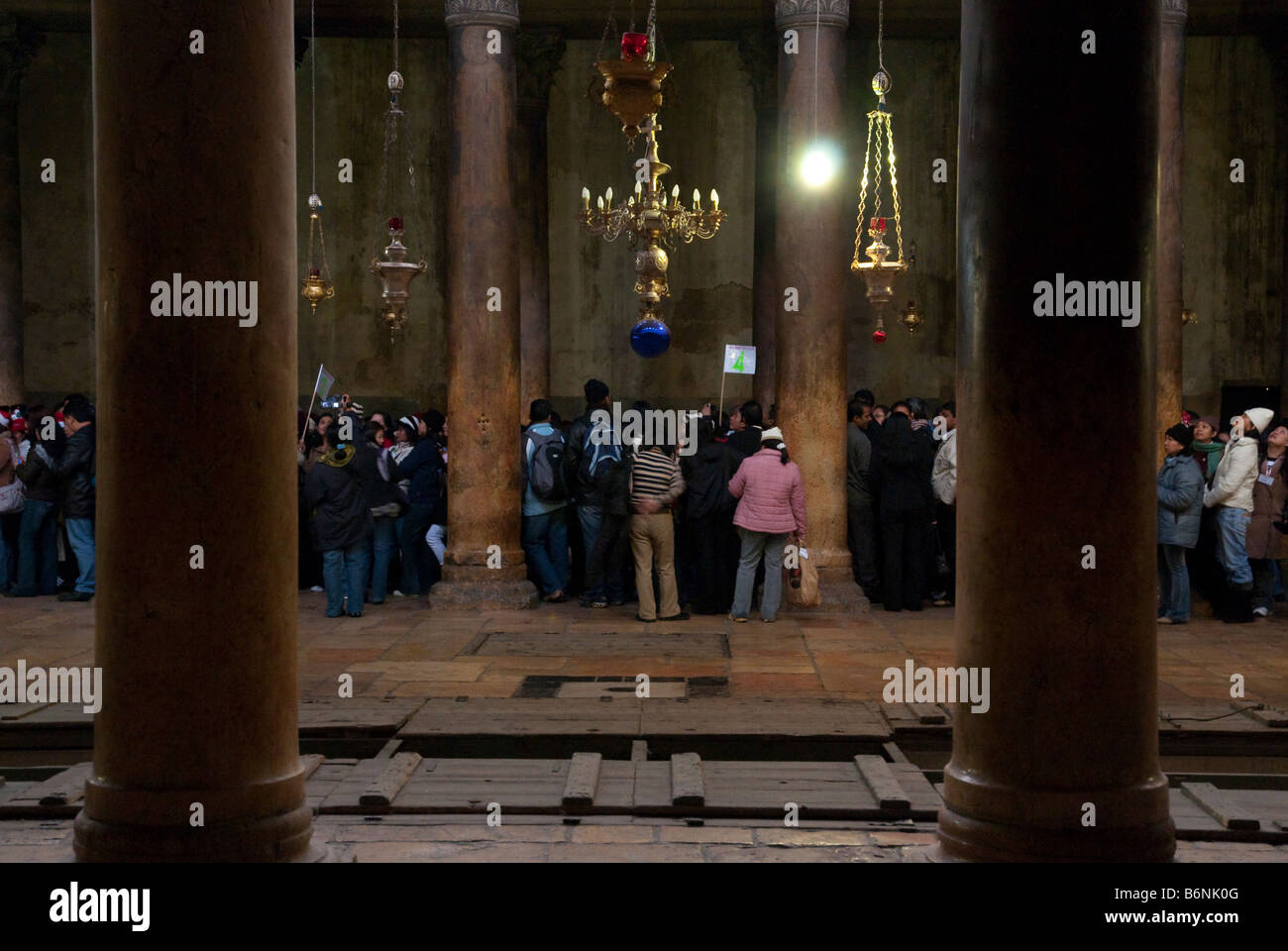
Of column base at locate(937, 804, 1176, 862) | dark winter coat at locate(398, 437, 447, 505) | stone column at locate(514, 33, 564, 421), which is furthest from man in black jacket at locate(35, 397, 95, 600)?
column base at locate(937, 804, 1176, 862)

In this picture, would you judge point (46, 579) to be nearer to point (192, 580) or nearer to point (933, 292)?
point (192, 580)

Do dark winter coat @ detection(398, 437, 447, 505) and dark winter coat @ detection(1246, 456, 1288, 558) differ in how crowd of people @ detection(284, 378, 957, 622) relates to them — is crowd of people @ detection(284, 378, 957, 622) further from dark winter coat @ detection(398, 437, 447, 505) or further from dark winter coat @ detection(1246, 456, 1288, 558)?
dark winter coat @ detection(1246, 456, 1288, 558)

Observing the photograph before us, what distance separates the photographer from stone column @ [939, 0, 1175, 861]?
14.9ft

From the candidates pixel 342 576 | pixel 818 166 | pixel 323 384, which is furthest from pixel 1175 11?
pixel 342 576

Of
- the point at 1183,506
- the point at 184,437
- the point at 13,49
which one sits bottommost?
the point at 1183,506

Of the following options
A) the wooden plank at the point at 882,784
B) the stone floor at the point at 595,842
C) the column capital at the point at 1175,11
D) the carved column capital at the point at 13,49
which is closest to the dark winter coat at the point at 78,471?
the stone floor at the point at 595,842

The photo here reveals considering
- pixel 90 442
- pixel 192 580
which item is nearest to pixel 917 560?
pixel 90 442

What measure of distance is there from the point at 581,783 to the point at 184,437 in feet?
8.62

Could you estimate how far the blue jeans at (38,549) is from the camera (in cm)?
1316

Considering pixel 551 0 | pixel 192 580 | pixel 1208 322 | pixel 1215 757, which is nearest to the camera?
pixel 192 580

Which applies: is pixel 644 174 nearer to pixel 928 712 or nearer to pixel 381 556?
pixel 381 556

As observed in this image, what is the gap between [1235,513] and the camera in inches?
464

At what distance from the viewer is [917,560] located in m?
12.6
